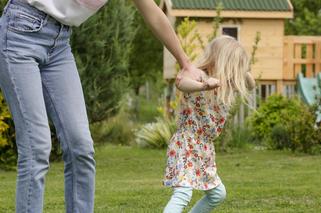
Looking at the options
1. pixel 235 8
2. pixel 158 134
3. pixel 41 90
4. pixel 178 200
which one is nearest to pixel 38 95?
pixel 41 90

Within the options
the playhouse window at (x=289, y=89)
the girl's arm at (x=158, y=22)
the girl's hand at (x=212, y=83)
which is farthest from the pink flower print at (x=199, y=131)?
the playhouse window at (x=289, y=89)

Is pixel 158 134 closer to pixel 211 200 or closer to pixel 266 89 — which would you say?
pixel 266 89

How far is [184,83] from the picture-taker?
209 inches

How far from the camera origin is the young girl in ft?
18.6

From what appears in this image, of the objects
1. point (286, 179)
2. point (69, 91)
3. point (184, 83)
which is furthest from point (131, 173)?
point (69, 91)

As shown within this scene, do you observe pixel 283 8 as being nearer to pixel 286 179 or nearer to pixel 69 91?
pixel 286 179

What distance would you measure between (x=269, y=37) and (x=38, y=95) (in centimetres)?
2069

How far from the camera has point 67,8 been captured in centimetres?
422

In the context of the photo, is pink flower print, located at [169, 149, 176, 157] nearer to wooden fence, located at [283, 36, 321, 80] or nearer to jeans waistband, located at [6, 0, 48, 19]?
jeans waistband, located at [6, 0, 48, 19]

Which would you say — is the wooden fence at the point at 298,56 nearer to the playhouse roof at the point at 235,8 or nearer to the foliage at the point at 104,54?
the playhouse roof at the point at 235,8

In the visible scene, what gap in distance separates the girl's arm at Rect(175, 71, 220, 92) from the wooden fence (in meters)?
19.0

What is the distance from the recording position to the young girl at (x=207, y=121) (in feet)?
18.6

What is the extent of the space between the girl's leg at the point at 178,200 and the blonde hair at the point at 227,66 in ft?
2.09

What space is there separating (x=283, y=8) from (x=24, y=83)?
2054cm
